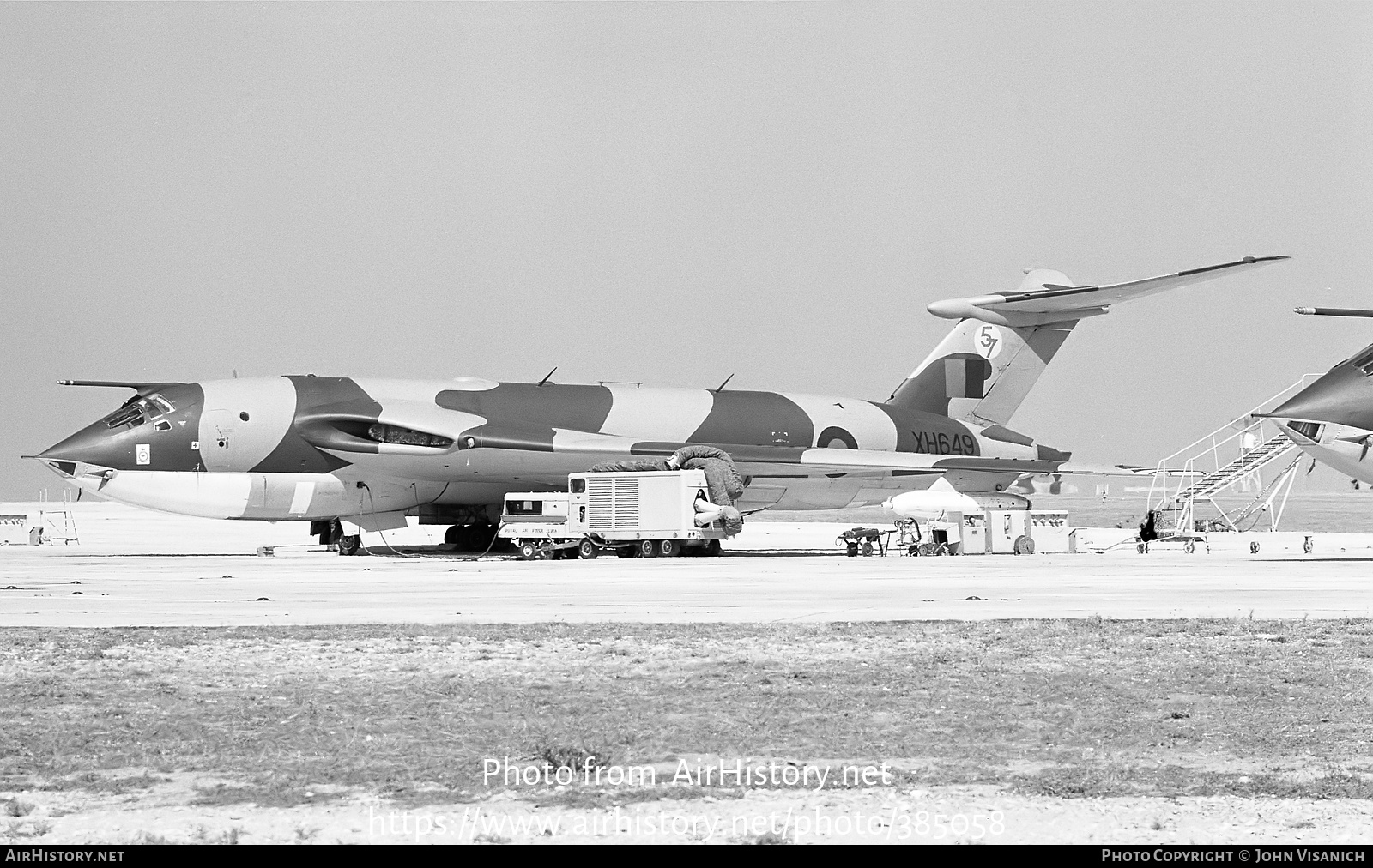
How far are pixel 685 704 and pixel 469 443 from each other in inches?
990

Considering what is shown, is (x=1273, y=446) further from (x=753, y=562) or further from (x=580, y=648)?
(x=580, y=648)

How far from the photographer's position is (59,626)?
1609cm

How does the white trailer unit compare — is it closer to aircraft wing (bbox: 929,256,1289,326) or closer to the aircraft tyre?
the aircraft tyre

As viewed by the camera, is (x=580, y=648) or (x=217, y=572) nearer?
(x=580, y=648)

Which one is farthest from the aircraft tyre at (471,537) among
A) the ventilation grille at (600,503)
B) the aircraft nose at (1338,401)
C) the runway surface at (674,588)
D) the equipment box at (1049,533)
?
the aircraft nose at (1338,401)

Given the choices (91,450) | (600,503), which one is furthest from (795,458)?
(91,450)

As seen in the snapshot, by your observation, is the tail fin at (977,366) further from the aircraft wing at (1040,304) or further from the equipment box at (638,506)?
the equipment box at (638,506)

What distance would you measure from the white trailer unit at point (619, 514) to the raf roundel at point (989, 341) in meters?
14.4

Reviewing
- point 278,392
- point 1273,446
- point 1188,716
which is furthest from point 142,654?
point 1273,446

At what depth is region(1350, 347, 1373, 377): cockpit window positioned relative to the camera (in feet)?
95.8

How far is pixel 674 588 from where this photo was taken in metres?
22.6

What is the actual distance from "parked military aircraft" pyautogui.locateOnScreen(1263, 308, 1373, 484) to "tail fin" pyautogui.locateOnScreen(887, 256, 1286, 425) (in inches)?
563

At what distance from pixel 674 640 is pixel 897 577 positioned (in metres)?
11.4
